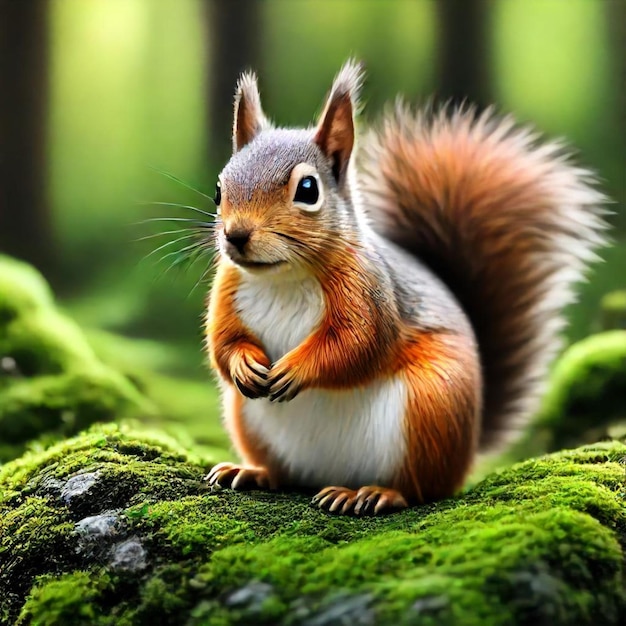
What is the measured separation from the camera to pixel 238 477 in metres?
1.77

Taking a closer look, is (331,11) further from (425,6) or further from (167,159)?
(167,159)

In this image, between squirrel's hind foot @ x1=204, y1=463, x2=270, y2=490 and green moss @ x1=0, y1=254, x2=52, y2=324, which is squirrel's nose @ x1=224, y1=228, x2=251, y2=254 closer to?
squirrel's hind foot @ x1=204, y1=463, x2=270, y2=490

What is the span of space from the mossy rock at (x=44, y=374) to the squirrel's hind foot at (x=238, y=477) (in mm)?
967

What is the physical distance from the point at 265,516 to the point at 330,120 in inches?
34.5

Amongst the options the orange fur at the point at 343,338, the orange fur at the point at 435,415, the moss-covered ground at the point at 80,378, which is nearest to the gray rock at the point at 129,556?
the orange fur at the point at 343,338

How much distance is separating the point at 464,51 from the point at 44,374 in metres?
1.90

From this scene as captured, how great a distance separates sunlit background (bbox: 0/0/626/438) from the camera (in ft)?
8.04

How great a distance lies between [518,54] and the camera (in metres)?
2.46

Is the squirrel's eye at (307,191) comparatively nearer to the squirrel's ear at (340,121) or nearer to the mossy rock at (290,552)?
the squirrel's ear at (340,121)

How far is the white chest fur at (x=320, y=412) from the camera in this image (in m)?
1.62

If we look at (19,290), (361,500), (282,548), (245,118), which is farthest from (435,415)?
(19,290)

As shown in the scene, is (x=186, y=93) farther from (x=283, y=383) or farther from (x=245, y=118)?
(x=283, y=383)

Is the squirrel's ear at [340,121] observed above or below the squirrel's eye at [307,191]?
above

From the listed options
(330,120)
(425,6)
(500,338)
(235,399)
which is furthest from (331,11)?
(235,399)
